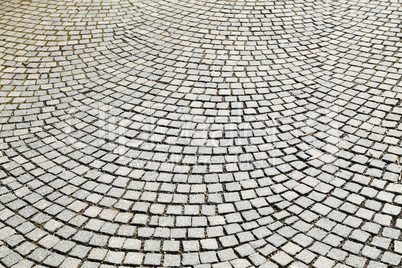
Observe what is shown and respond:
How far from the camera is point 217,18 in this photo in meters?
7.96

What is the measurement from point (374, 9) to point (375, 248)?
6.07m

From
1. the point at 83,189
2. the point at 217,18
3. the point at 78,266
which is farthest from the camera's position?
the point at 217,18

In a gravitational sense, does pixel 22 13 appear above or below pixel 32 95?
above

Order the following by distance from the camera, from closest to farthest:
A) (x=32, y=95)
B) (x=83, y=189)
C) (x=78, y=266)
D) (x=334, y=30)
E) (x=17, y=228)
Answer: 1. (x=78, y=266)
2. (x=17, y=228)
3. (x=83, y=189)
4. (x=32, y=95)
5. (x=334, y=30)

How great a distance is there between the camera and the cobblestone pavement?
12.5 feet

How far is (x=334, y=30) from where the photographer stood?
291 inches

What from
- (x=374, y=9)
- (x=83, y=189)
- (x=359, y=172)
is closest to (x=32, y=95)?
(x=83, y=189)


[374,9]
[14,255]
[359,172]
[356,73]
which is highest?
[374,9]

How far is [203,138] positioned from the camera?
5082 millimetres

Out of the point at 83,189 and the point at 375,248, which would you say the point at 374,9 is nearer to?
the point at 375,248

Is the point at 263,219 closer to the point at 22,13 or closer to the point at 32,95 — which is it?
the point at 32,95

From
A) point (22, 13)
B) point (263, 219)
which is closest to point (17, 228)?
point (263, 219)

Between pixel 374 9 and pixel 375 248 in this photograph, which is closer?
pixel 375 248

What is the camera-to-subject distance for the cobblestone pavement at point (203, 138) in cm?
382
